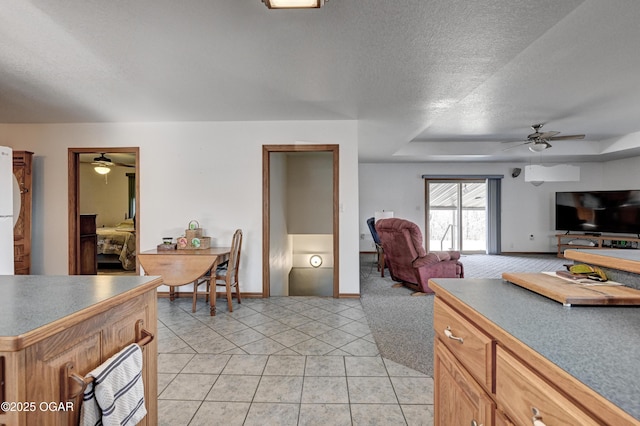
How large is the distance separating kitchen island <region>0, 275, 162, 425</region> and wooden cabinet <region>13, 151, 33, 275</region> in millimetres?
3229

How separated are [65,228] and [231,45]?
3.34 metres

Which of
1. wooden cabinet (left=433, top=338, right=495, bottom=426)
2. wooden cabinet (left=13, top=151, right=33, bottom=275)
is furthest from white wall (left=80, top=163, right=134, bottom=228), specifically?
wooden cabinet (left=433, top=338, right=495, bottom=426)

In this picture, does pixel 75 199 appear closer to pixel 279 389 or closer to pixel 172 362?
pixel 172 362

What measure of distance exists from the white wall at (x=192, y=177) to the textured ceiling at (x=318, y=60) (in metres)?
0.22

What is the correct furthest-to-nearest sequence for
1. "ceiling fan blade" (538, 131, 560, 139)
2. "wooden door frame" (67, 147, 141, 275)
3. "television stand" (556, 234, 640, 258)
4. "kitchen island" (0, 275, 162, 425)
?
"television stand" (556, 234, 640, 258)
"ceiling fan blade" (538, 131, 560, 139)
"wooden door frame" (67, 147, 141, 275)
"kitchen island" (0, 275, 162, 425)

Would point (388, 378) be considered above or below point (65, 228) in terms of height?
below

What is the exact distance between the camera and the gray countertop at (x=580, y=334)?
489mm

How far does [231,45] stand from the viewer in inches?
80.4

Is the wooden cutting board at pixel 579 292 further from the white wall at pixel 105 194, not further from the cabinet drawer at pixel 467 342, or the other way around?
the white wall at pixel 105 194

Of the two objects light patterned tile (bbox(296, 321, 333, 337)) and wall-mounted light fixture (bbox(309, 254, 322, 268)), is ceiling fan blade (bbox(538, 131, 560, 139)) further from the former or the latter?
wall-mounted light fixture (bbox(309, 254, 322, 268))

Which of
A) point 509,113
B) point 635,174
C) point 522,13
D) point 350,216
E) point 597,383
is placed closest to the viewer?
point 597,383

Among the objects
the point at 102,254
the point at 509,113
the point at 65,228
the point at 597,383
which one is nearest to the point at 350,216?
the point at 509,113

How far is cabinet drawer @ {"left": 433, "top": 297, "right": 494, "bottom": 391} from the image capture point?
2.52 ft

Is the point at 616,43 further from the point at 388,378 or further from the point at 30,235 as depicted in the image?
the point at 30,235
